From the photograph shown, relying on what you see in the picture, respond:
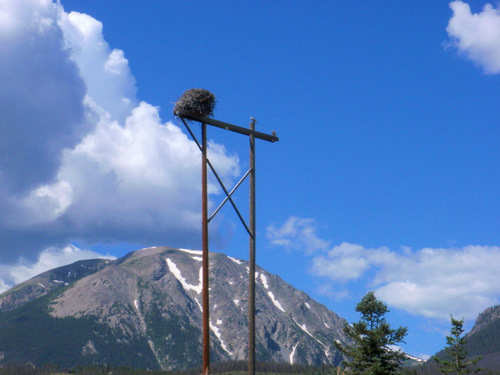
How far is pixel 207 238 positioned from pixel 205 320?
249 cm

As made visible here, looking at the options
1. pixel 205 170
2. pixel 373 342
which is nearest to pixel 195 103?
pixel 205 170

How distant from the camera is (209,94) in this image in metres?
21.7

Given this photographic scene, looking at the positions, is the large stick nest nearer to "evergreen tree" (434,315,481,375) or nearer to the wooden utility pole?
the wooden utility pole

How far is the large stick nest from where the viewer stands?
2114cm

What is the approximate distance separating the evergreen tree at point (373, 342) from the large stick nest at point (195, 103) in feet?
92.7

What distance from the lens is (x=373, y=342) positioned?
45.3m

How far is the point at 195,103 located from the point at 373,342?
29321 millimetres

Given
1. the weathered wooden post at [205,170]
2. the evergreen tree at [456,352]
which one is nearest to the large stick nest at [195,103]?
the weathered wooden post at [205,170]

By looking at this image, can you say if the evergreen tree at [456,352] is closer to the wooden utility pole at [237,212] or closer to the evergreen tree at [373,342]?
the evergreen tree at [373,342]

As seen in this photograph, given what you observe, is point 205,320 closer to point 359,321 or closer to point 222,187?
point 222,187

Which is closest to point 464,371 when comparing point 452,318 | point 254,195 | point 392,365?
point 452,318

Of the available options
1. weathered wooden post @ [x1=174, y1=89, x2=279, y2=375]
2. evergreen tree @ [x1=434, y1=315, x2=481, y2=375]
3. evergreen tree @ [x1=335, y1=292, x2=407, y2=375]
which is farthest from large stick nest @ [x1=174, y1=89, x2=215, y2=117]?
evergreen tree @ [x1=434, y1=315, x2=481, y2=375]

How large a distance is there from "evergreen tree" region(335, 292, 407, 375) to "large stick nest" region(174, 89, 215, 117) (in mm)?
28259

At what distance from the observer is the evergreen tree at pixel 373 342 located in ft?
148
